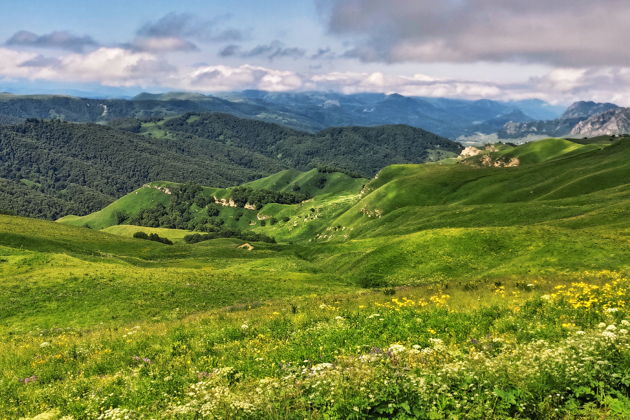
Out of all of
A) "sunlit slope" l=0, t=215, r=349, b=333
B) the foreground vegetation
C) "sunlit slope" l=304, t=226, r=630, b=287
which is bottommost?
"sunlit slope" l=0, t=215, r=349, b=333

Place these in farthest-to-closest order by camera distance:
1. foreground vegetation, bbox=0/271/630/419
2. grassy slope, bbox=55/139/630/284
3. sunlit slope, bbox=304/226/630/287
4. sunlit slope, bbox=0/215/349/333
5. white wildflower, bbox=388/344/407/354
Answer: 1. grassy slope, bbox=55/139/630/284
2. sunlit slope, bbox=304/226/630/287
3. sunlit slope, bbox=0/215/349/333
4. white wildflower, bbox=388/344/407/354
5. foreground vegetation, bbox=0/271/630/419

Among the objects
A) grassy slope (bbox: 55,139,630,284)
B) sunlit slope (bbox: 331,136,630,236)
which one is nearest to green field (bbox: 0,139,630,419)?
grassy slope (bbox: 55,139,630,284)

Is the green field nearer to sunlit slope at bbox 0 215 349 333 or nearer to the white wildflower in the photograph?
the white wildflower

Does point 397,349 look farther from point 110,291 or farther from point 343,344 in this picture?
point 110,291

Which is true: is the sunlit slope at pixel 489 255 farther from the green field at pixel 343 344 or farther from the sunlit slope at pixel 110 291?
the sunlit slope at pixel 110 291

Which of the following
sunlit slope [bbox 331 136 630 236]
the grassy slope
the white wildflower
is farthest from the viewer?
sunlit slope [bbox 331 136 630 236]

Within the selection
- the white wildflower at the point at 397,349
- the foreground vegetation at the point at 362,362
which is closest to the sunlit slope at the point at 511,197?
the foreground vegetation at the point at 362,362

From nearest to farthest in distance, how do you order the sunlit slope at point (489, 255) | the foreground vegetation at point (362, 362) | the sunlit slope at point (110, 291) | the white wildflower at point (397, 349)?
the foreground vegetation at point (362, 362) → the white wildflower at point (397, 349) → the sunlit slope at point (110, 291) → the sunlit slope at point (489, 255)

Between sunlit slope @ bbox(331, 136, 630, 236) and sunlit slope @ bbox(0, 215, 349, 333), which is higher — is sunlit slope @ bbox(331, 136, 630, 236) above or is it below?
above

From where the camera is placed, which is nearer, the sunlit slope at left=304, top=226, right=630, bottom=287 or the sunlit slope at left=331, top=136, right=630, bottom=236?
the sunlit slope at left=304, top=226, right=630, bottom=287

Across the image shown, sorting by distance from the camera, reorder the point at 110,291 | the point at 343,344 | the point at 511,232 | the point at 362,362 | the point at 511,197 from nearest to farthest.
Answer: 1. the point at 362,362
2. the point at 343,344
3. the point at 110,291
4. the point at 511,232
5. the point at 511,197

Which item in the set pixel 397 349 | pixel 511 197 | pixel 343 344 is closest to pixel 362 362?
pixel 397 349

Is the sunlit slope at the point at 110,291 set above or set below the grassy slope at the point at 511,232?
below

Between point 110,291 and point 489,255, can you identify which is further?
point 489,255
